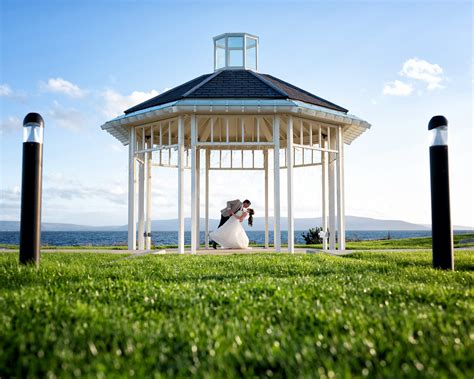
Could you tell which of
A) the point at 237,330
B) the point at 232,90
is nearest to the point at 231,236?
the point at 232,90

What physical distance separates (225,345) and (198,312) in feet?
3.39

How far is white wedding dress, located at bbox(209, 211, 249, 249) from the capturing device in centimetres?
1731

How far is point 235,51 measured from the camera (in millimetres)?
17328

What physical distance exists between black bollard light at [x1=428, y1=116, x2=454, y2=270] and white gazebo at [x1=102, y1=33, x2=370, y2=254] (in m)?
6.11

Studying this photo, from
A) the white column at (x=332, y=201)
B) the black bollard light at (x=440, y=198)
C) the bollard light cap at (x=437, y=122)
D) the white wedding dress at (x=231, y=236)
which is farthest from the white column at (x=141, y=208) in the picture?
the black bollard light at (x=440, y=198)

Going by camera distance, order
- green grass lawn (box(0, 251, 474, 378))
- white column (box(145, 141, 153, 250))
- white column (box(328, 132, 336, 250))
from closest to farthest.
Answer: green grass lawn (box(0, 251, 474, 378)), white column (box(328, 132, 336, 250)), white column (box(145, 141, 153, 250))

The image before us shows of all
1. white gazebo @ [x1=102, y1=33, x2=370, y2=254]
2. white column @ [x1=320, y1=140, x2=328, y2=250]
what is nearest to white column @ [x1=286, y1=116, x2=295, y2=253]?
white gazebo @ [x1=102, y1=33, x2=370, y2=254]

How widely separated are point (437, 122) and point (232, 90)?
25.8ft

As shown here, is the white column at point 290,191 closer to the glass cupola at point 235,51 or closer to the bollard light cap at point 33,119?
the glass cupola at point 235,51

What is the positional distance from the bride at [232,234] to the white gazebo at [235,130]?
163cm

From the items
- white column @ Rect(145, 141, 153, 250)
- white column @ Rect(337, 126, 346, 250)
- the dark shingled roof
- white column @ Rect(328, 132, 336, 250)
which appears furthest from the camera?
white column @ Rect(145, 141, 153, 250)

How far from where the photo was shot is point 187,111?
1352cm

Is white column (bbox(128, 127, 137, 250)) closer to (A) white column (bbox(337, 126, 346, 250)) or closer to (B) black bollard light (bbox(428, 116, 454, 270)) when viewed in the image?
(A) white column (bbox(337, 126, 346, 250))

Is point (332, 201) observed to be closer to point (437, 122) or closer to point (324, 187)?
point (324, 187)
